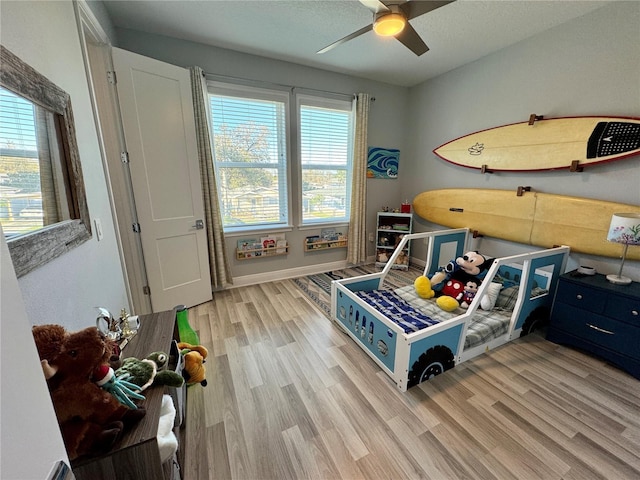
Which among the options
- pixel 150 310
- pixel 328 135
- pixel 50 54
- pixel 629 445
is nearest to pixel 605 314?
pixel 629 445

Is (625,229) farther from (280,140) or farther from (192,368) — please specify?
(280,140)

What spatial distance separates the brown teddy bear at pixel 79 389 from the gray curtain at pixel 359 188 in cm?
312

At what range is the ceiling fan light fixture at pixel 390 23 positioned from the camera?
1.53 metres

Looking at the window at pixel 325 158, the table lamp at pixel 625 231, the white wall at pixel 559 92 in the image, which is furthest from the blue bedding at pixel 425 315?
the window at pixel 325 158

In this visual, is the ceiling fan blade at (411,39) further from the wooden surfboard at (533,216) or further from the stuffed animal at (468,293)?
the stuffed animal at (468,293)

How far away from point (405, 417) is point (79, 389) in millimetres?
1461

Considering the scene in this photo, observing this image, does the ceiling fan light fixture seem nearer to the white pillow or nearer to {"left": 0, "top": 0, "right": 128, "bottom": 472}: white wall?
{"left": 0, "top": 0, "right": 128, "bottom": 472}: white wall

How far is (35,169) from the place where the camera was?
0.87 meters

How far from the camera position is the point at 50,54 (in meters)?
1.05

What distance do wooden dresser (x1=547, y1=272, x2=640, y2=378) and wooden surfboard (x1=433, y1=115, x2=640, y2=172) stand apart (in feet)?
3.23

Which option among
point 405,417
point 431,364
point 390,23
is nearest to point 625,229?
point 431,364

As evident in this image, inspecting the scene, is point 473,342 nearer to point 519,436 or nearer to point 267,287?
point 519,436

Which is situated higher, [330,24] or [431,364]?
[330,24]

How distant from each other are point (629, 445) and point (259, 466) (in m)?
1.80
